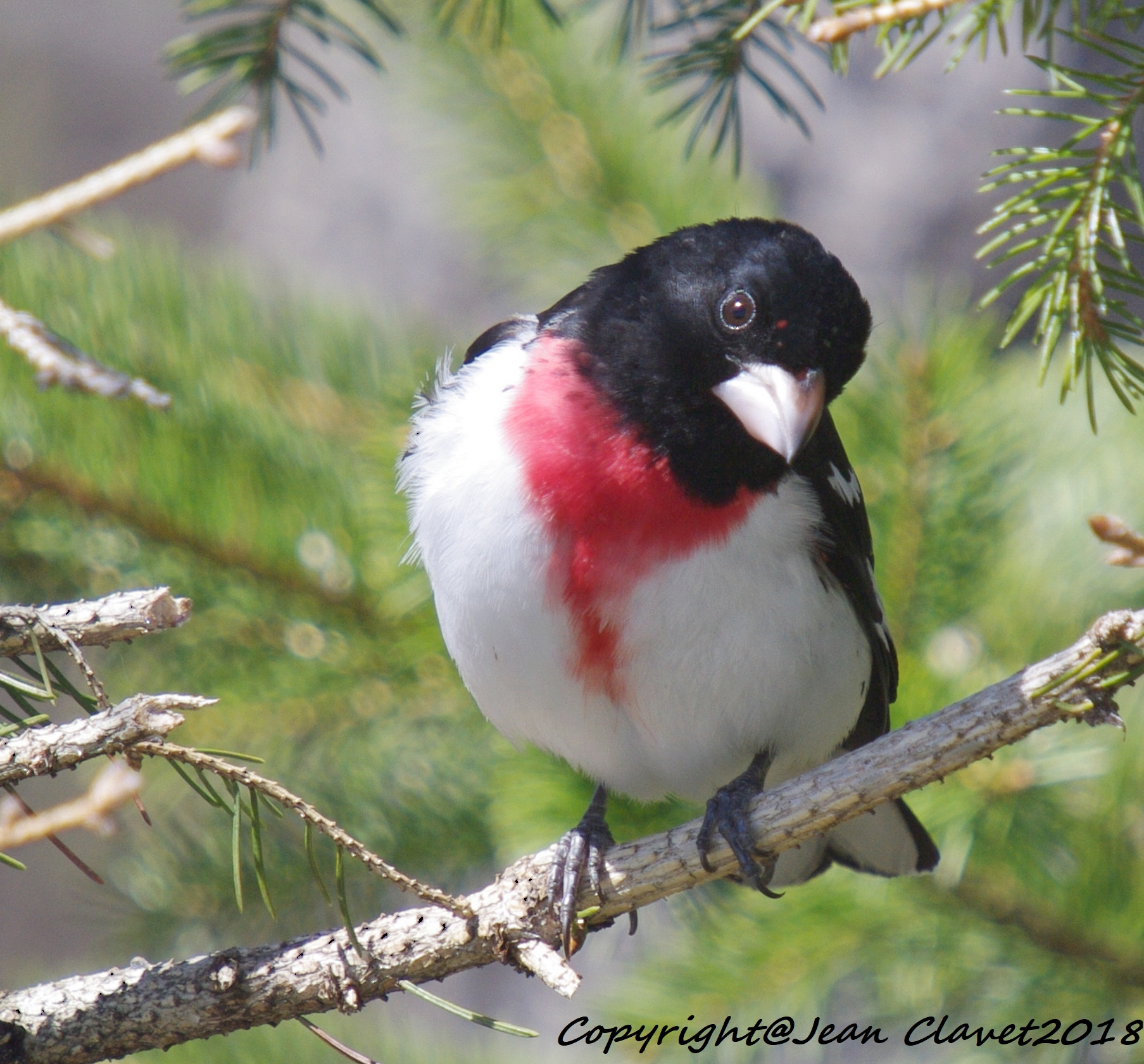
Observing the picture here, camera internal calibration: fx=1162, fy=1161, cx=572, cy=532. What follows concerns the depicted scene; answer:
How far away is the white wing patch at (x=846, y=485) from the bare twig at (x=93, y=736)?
44.3 inches

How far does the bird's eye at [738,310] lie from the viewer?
1606 millimetres

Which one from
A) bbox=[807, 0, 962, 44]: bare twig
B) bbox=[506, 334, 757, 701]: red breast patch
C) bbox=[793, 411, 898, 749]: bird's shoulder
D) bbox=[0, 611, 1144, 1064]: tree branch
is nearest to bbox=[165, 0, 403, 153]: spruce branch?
bbox=[506, 334, 757, 701]: red breast patch

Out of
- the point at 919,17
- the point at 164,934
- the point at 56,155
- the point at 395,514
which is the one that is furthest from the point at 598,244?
the point at 56,155

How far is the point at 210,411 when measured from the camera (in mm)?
1865

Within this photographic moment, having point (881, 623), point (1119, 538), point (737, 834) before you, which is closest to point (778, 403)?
point (881, 623)

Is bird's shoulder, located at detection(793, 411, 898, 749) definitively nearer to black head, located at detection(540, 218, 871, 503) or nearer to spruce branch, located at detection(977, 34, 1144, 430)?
black head, located at detection(540, 218, 871, 503)

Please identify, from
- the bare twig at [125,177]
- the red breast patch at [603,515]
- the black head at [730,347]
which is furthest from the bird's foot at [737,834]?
the bare twig at [125,177]

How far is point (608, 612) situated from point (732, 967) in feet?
1.80

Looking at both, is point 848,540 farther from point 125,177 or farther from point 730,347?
point 125,177

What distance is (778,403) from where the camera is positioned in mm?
1540

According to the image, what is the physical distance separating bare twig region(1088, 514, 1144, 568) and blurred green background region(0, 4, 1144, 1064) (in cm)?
94

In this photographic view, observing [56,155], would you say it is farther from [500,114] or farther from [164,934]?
[164,934]

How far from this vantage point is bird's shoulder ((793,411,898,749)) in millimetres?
1720

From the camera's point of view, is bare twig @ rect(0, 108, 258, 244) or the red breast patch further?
the red breast patch
